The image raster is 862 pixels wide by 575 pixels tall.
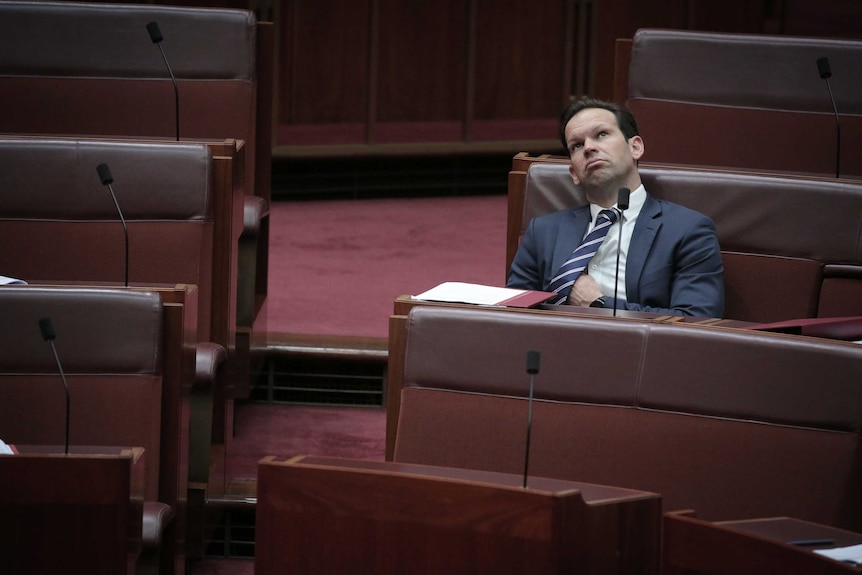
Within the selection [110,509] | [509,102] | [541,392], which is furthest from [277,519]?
[509,102]

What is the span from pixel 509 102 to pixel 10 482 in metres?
1.43

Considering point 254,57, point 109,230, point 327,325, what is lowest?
point 327,325

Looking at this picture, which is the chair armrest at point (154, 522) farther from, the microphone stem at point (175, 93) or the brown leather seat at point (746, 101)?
the brown leather seat at point (746, 101)

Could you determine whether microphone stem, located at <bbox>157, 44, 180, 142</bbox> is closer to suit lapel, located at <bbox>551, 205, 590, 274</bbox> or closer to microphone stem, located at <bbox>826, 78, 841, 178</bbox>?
suit lapel, located at <bbox>551, 205, 590, 274</bbox>

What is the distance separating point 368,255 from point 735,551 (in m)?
1.00

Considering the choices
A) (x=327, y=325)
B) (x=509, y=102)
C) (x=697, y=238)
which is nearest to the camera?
(x=697, y=238)

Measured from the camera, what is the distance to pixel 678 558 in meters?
0.49

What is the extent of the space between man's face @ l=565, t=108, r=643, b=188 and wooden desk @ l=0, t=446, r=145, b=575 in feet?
1.39

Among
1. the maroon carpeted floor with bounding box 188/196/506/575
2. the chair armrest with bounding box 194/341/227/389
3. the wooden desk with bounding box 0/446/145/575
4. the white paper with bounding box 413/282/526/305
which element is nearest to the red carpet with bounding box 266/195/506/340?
the maroon carpeted floor with bounding box 188/196/506/575

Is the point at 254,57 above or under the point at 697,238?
above

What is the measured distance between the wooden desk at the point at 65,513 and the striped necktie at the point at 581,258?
38cm

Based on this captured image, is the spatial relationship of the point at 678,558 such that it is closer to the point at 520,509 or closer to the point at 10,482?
the point at 520,509

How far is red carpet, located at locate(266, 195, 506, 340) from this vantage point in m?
1.26

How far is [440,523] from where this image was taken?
0.52m
